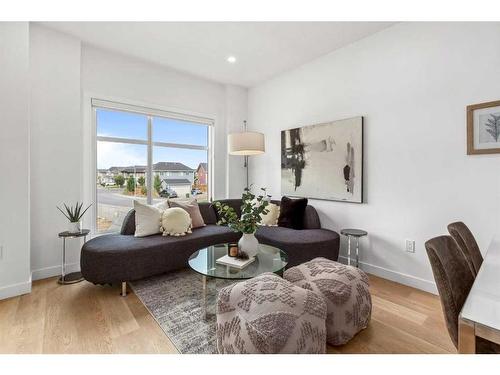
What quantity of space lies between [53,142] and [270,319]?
2967mm

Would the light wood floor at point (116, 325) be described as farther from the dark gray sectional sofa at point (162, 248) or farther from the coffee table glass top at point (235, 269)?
the coffee table glass top at point (235, 269)

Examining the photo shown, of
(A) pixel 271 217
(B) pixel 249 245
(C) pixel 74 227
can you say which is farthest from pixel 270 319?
(C) pixel 74 227

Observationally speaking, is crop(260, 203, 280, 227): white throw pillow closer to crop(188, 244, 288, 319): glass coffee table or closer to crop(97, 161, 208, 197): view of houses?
crop(188, 244, 288, 319): glass coffee table

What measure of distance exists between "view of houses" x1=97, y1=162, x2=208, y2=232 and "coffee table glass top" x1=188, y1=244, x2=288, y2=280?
69.0 inches

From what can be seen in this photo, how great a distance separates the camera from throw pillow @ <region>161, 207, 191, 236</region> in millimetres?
2797

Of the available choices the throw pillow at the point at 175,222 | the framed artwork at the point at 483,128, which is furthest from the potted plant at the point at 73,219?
the framed artwork at the point at 483,128

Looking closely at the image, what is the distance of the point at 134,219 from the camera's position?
9.52ft

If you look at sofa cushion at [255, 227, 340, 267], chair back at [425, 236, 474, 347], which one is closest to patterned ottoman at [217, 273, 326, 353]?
chair back at [425, 236, 474, 347]

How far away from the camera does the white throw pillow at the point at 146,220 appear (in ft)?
9.01

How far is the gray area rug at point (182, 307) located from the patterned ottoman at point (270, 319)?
0.26 m
